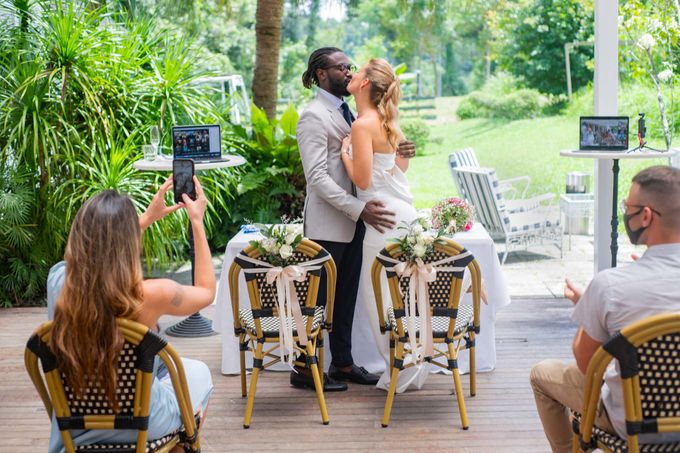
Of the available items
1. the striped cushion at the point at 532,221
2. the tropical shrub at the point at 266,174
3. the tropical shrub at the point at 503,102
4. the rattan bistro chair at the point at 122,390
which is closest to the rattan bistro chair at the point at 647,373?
the rattan bistro chair at the point at 122,390

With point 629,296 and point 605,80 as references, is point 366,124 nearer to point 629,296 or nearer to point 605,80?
point 629,296

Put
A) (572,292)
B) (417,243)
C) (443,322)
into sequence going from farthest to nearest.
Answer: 1. (443,322)
2. (417,243)
3. (572,292)

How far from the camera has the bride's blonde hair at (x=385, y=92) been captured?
13.5 ft

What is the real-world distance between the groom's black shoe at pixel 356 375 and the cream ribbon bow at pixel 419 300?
1.91 ft

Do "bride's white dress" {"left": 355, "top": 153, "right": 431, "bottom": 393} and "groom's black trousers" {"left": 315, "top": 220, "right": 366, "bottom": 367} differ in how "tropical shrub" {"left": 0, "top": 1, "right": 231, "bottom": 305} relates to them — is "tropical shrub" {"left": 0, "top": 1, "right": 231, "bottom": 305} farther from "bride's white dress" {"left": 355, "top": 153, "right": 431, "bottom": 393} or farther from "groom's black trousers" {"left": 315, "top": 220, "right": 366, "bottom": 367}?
"bride's white dress" {"left": 355, "top": 153, "right": 431, "bottom": 393}

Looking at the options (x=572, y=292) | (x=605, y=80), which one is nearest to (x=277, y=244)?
(x=572, y=292)

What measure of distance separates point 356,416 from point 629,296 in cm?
178

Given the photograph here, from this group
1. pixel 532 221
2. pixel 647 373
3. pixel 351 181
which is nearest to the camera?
pixel 647 373

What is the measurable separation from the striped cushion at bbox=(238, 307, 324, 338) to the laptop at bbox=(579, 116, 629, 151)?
2.17 meters

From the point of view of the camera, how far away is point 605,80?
20.0ft

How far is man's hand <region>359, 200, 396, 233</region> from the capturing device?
4195 mm

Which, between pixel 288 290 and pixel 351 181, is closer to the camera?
pixel 288 290

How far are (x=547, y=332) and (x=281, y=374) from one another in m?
1.64

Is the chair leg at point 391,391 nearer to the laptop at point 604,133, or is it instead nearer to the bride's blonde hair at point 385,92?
the bride's blonde hair at point 385,92
